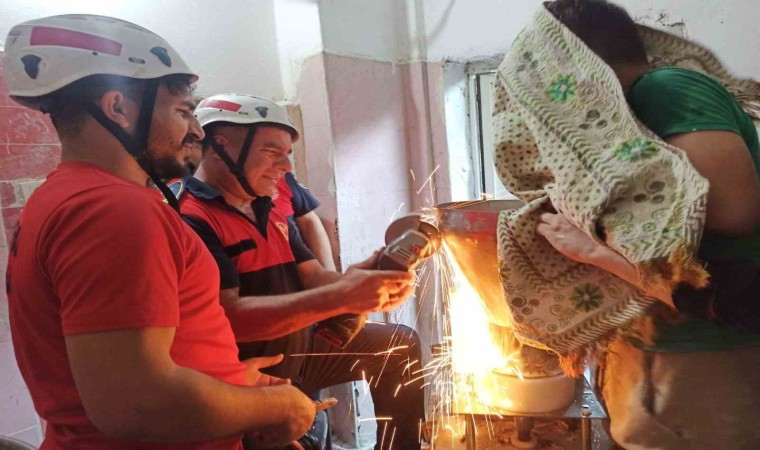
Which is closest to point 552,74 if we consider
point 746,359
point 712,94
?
point 712,94

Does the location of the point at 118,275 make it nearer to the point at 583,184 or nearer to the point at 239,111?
the point at 583,184

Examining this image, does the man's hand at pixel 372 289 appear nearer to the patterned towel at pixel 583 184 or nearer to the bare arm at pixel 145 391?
the patterned towel at pixel 583 184

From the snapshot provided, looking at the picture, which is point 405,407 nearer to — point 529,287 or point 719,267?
point 529,287

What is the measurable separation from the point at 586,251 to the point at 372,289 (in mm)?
745

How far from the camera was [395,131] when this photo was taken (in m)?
2.48

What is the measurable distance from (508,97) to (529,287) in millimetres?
390

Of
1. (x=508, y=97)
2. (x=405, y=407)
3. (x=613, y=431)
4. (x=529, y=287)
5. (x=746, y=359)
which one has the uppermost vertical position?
(x=508, y=97)

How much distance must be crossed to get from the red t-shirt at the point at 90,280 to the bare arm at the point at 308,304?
545 millimetres

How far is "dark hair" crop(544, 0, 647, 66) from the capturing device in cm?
89

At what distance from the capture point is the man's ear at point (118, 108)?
92 centimetres

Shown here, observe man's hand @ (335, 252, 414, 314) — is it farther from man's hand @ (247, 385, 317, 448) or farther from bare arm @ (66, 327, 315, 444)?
bare arm @ (66, 327, 315, 444)

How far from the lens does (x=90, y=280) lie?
0.74 m

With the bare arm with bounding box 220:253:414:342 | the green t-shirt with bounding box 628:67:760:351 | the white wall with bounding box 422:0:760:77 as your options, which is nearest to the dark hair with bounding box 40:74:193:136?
the bare arm with bounding box 220:253:414:342

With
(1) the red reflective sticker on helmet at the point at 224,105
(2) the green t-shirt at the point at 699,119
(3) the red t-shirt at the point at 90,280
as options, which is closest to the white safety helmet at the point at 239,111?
(1) the red reflective sticker on helmet at the point at 224,105
